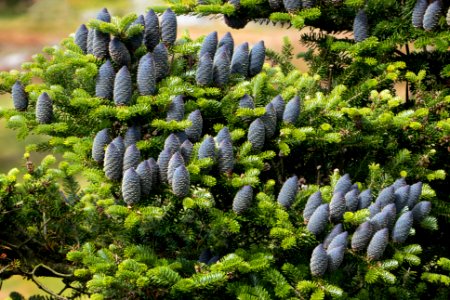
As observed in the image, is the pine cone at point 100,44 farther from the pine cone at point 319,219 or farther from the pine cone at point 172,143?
the pine cone at point 319,219

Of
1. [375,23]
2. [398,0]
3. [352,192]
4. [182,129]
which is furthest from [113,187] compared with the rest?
[398,0]

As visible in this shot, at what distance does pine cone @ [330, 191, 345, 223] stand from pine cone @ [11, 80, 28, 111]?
4.33 feet

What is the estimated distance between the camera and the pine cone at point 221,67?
2736 mm

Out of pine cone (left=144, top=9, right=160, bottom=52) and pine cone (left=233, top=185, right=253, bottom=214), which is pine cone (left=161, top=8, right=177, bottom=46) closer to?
pine cone (left=144, top=9, right=160, bottom=52)

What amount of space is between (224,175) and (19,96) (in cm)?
95

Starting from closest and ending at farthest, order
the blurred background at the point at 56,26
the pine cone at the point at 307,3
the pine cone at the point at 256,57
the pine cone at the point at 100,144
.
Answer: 1. the pine cone at the point at 100,144
2. the pine cone at the point at 256,57
3. the pine cone at the point at 307,3
4. the blurred background at the point at 56,26

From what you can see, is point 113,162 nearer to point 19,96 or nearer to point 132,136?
point 132,136

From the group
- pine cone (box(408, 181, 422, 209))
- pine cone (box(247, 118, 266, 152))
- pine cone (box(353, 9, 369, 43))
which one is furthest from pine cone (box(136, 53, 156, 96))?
pine cone (box(353, 9, 369, 43))

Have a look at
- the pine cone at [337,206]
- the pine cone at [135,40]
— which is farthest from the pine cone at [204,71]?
the pine cone at [337,206]

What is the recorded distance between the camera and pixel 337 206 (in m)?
2.43

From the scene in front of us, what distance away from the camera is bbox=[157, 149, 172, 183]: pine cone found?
2.37m

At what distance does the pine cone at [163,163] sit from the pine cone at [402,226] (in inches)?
33.7

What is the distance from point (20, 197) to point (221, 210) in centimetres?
100

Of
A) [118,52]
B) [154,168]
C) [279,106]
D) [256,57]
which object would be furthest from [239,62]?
[154,168]
